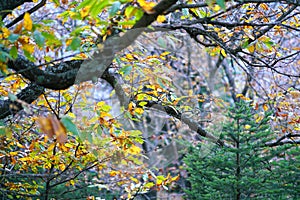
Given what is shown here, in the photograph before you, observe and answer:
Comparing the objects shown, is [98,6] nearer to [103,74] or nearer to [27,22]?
[27,22]

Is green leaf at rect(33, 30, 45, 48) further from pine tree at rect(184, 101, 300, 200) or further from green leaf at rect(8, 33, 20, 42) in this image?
pine tree at rect(184, 101, 300, 200)

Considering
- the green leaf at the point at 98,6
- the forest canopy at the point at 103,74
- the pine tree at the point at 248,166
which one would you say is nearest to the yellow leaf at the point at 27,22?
the forest canopy at the point at 103,74

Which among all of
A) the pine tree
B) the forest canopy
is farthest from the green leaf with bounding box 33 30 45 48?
the pine tree

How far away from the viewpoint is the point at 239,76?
A: 7883 millimetres

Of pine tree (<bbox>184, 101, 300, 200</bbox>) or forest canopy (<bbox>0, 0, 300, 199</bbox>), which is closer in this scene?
forest canopy (<bbox>0, 0, 300, 199</bbox>)

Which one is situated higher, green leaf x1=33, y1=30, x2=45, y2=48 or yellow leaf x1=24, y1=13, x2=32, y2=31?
yellow leaf x1=24, y1=13, x2=32, y2=31

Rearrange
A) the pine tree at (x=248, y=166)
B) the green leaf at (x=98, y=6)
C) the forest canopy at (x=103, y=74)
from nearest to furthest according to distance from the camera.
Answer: the green leaf at (x=98, y=6) → the forest canopy at (x=103, y=74) → the pine tree at (x=248, y=166)

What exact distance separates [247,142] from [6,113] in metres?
2.61

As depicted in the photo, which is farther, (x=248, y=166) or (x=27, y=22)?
(x=248, y=166)

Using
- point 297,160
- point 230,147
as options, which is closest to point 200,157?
point 230,147

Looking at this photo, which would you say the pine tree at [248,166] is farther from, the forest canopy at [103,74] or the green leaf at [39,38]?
the green leaf at [39,38]

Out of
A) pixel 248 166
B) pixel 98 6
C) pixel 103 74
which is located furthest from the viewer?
pixel 248 166

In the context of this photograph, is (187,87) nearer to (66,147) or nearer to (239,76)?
(239,76)

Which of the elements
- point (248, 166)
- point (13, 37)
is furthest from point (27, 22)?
point (248, 166)
